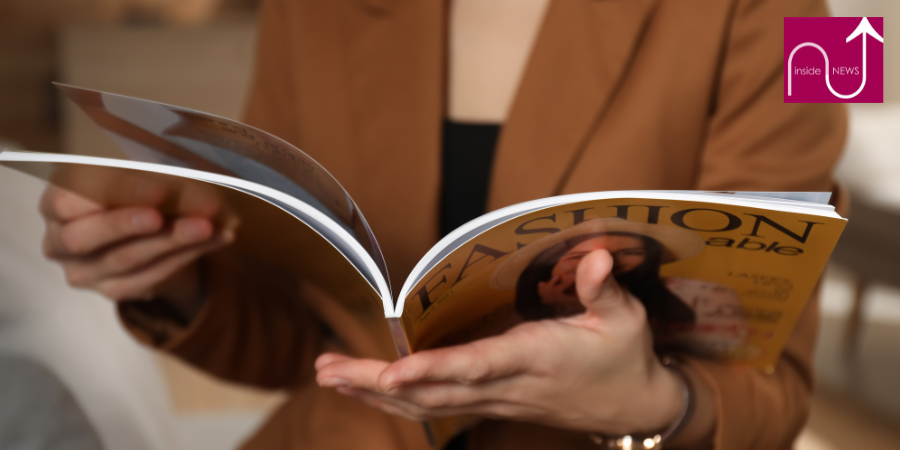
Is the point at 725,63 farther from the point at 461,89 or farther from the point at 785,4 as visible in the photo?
the point at 461,89

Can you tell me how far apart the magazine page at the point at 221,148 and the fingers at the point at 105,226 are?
56 mm

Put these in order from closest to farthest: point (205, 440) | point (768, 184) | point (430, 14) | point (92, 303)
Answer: point (768, 184)
point (430, 14)
point (92, 303)
point (205, 440)

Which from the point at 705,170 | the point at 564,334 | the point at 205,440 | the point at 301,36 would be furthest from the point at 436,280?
the point at 205,440

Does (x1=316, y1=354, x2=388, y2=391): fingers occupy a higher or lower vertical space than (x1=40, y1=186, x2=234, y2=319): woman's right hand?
lower

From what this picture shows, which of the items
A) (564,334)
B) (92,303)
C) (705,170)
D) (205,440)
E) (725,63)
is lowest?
(205,440)

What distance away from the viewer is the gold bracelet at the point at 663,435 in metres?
0.55

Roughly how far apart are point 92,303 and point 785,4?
104 centimetres

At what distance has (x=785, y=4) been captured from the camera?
591 millimetres

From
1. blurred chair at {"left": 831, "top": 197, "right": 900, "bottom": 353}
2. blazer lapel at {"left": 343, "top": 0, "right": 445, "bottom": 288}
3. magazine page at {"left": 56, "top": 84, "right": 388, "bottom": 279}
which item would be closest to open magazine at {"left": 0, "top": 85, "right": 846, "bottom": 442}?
magazine page at {"left": 56, "top": 84, "right": 388, "bottom": 279}

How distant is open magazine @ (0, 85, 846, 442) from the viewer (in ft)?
1.32

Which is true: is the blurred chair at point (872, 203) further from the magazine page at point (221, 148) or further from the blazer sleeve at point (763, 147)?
the magazine page at point (221, 148)

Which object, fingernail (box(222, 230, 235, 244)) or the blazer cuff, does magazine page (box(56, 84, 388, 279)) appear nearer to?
fingernail (box(222, 230, 235, 244))

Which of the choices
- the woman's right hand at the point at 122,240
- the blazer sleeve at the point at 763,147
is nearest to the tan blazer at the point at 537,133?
the blazer sleeve at the point at 763,147

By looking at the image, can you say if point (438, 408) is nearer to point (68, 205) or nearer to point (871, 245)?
point (68, 205)
